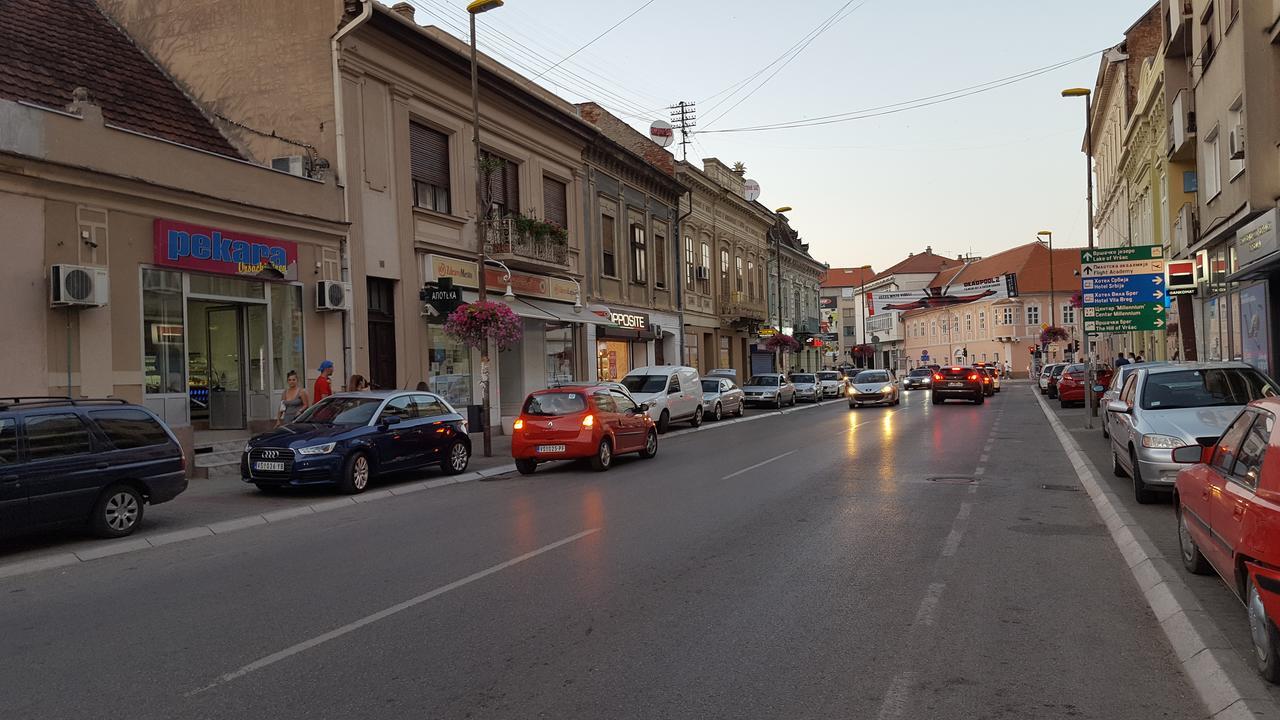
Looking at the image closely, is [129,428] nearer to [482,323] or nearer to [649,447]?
[482,323]

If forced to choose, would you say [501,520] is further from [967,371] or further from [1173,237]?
[967,371]

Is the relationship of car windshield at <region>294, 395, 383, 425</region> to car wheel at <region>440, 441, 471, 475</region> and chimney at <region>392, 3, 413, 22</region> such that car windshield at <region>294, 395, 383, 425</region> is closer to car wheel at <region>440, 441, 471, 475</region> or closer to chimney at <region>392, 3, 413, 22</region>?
car wheel at <region>440, 441, 471, 475</region>

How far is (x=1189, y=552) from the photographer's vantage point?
693cm

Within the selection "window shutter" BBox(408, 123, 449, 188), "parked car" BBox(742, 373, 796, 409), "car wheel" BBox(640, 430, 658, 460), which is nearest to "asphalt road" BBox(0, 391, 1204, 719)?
"car wheel" BBox(640, 430, 658, 460)

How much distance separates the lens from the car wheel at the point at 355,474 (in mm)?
13359

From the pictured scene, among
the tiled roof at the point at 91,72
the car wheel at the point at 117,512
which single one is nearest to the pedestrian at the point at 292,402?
the tiled roof at the point at 91,72

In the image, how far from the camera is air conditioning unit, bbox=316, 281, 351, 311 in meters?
19.3

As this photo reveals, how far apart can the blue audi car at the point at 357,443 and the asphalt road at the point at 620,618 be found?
6.05 feet

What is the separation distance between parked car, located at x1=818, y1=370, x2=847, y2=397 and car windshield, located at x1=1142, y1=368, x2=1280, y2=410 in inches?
1456

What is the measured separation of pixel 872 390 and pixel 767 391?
4.64 m

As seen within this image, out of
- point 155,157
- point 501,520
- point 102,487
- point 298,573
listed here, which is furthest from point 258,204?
point 298,573

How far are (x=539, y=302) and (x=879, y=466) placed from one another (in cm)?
1507

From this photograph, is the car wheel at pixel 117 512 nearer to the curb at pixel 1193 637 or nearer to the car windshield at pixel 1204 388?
the curb at pixel 1193 637

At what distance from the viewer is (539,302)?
28.1 m
